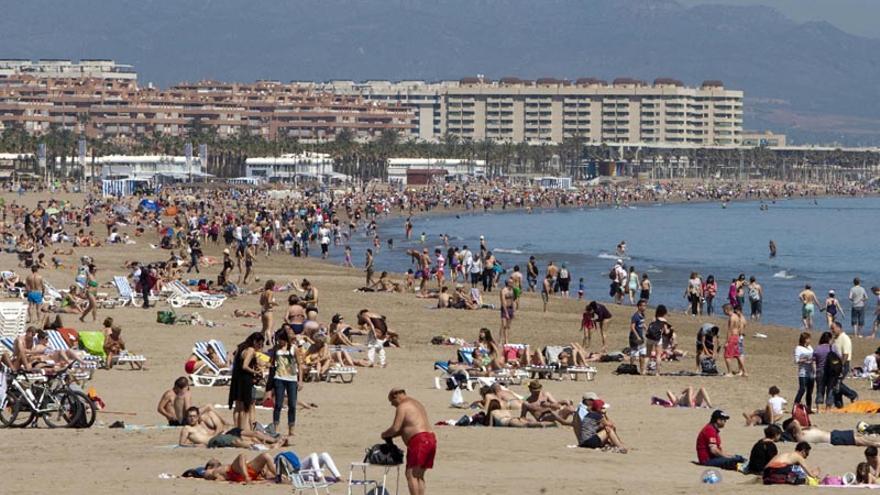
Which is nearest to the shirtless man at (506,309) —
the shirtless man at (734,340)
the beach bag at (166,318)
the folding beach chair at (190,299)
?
the shirtless man at (734,340)

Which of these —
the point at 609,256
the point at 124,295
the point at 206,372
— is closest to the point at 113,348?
the point at 206,372

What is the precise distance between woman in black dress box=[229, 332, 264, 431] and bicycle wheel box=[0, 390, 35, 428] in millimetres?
1878

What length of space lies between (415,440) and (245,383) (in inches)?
142

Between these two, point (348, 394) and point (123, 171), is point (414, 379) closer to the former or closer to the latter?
point (348, 394)

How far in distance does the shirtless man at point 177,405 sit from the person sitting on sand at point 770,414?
5589 millimetres

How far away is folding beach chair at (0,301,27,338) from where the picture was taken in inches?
874

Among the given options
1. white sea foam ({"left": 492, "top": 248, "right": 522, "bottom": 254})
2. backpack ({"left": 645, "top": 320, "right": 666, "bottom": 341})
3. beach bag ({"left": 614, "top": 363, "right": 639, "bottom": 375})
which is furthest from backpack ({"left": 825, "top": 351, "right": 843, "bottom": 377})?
white sea foam ({"left": 492, "top": 248, "right": 522, "bottom": 254})

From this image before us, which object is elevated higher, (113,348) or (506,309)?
(506,309)

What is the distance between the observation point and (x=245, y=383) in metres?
14.7

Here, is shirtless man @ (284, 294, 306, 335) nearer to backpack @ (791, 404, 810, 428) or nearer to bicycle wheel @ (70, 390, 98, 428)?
bicycle wheel @ (70, 390, 98, 428)

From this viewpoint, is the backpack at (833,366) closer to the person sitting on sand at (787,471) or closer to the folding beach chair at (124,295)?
the person sitting on sand at (787,471)

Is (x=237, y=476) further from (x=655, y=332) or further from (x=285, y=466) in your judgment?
(x=655, y=332)

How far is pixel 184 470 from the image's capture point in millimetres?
13234

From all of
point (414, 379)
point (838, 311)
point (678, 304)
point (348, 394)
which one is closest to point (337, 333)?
point (414, 379)
